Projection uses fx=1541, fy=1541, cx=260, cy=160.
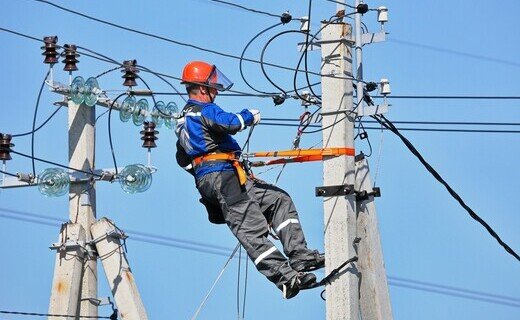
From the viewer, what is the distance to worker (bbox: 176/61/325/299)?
39.7 ft

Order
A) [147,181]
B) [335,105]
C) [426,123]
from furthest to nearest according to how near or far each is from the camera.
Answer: [426,123] < [147,181] < [335,105]

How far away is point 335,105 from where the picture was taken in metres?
12.9

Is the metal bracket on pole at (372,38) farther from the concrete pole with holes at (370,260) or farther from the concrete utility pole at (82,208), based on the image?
the concrete utility pole at (82,208)

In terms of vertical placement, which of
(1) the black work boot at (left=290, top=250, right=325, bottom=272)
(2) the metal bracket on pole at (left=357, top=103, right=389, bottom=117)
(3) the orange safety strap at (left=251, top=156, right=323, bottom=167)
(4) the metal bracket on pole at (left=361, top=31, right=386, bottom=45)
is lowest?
(1) the black work boot at (left=290, top=250, right=325, bottom=272)

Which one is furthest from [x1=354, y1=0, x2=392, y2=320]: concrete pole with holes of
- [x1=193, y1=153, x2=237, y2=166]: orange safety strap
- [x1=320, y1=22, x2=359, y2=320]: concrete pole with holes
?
[x1=193, y1=153, x2=237, y2=166]: orange safety strap

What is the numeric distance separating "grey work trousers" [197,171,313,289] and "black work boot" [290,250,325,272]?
2cm

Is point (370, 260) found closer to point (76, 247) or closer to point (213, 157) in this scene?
point (213, 157)

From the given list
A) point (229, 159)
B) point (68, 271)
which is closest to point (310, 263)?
point (229, 159)

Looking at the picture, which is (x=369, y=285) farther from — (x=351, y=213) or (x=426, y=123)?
(x=426, y=123)

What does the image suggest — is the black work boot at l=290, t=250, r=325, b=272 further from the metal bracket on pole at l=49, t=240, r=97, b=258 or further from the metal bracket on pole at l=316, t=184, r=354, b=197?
the metal bracket on pole at l=49, t=240, r=97, b=258

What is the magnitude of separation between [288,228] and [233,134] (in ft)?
3.08

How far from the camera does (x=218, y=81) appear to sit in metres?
12.5

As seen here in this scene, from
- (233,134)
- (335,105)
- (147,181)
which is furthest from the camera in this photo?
(147,181)

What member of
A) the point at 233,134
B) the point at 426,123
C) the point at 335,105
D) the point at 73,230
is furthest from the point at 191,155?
the point at 426,123
